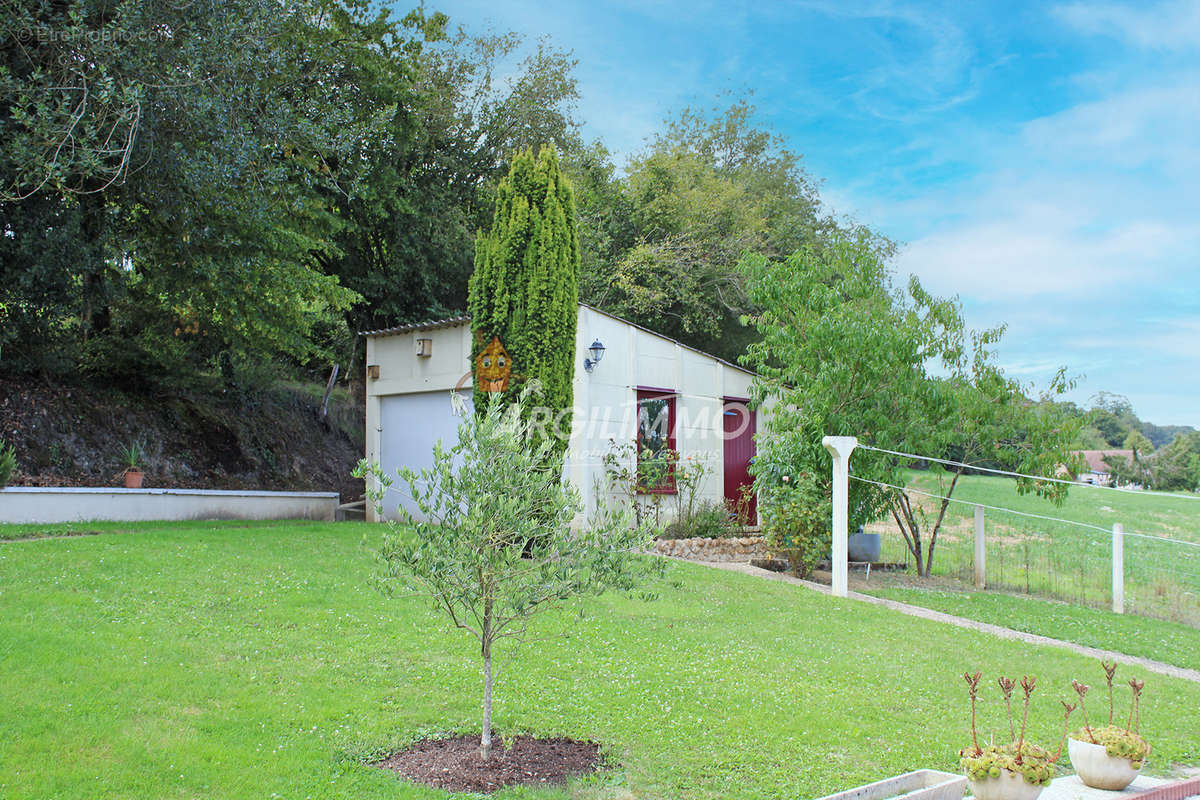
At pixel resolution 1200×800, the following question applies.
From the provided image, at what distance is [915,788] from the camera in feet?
11.7

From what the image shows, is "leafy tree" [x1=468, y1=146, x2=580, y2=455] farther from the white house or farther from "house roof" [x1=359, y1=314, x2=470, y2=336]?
"house roof" [x1=359, y1=314, x2=470, y2=336]

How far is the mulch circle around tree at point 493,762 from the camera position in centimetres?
367

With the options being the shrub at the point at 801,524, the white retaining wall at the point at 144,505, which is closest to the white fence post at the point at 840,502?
the shrub at the point at 801,524

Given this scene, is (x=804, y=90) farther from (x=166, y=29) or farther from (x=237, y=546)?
(x=237, y=546)

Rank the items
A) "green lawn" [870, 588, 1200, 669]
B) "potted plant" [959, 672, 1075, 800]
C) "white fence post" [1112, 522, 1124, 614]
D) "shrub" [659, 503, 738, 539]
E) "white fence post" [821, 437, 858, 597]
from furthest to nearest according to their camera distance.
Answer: "shrub" [659, 503, 738, 539] < "white fence post" [1112, 522, 1124, 614] < "white fence post" [821, 437, 858, 597] < "green lawn" [870, 588, 1200, 669] < "potted plant" [959, 672, 1075, 800]

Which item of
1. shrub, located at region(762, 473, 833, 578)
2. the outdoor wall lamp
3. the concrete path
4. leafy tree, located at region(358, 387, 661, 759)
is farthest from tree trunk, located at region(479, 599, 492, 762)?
the outdoor wall lamp

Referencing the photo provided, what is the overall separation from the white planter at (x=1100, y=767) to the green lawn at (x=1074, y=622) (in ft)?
14.7

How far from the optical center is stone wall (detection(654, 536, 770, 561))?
11914 mm

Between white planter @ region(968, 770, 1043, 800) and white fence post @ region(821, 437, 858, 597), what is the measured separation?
6.24 meters

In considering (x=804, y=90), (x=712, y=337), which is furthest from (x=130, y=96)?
(x=712, y=337)

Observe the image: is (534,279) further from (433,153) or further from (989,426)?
(433,153)

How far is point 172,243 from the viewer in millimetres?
12055

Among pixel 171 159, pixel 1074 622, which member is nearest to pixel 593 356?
pixel 171 159

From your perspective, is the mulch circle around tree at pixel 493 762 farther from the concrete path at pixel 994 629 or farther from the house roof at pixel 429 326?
the house roof at pixel 429 326
